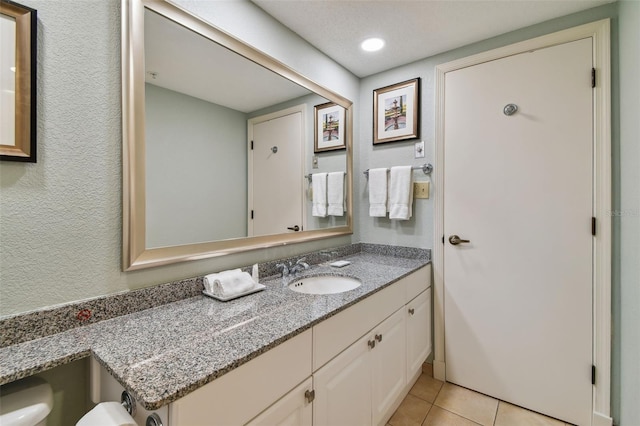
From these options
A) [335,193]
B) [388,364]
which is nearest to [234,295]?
[388,364]

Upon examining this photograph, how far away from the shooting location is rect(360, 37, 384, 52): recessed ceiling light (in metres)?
1.83

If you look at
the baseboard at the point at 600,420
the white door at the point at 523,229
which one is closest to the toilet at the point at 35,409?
the white door at the point at 523,229

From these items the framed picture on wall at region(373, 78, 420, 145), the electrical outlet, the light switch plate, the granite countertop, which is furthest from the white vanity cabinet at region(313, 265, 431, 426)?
the framed picture on wall at region(373, 78, 420, 145)

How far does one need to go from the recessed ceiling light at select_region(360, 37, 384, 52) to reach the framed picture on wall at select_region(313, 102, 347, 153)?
415mm

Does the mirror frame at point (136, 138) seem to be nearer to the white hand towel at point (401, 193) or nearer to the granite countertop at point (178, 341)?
the granite countertop at point (178, 341)

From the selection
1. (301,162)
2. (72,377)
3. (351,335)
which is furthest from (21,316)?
(301,162)

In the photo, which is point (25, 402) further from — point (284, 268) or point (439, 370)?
point (439, 370)

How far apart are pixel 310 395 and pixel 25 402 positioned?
2.63ft

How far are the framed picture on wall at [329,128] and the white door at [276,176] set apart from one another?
17 cm

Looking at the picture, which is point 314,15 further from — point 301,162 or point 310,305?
point 310,305

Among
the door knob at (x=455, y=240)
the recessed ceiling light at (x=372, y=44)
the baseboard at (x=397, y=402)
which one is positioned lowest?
the baseboard at (x=397, y=402)

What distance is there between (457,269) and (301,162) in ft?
4.24

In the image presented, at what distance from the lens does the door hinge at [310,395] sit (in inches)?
39.7

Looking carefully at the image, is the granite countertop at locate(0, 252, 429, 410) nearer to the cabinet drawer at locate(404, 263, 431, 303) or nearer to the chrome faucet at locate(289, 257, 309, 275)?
the chrome faucet at locate(289, 257, 309, 275)
